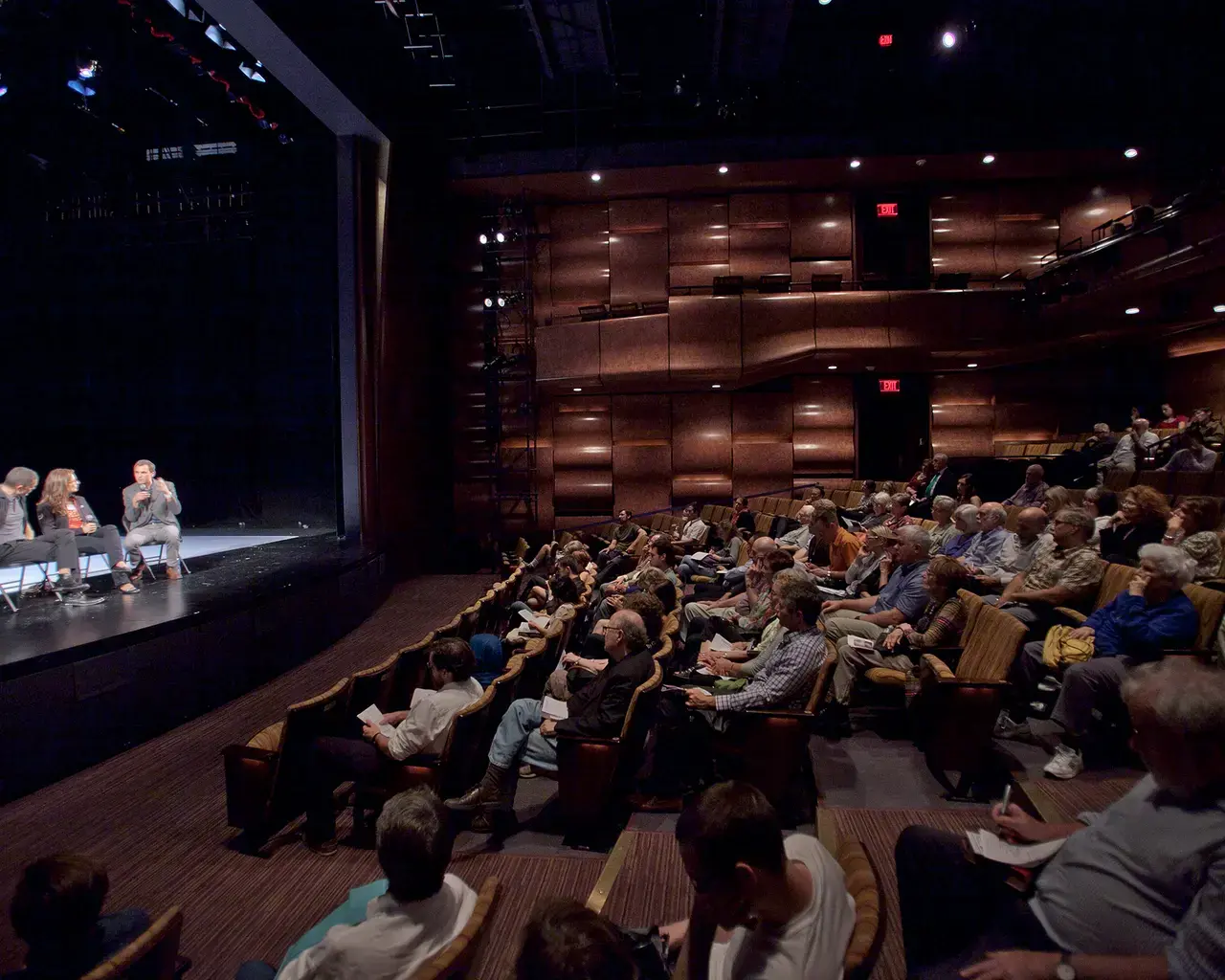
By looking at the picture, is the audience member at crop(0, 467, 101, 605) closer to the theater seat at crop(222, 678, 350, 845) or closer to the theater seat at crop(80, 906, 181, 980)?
the theater seat at crop(222, 678, 350, 845)

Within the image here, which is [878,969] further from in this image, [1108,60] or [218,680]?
[1108,60]

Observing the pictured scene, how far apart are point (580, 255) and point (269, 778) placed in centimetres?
1030

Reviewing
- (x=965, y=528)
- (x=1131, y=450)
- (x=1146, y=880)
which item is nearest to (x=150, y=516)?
(x=965, y=528)

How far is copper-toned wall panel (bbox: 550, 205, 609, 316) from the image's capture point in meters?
11.6

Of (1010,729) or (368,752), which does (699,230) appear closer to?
(1010,729)

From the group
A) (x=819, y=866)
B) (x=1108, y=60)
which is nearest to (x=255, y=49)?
(x=819, y=866)

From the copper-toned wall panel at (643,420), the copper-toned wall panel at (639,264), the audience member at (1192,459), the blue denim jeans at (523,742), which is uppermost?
the copper-toned wall panel at (639,264)

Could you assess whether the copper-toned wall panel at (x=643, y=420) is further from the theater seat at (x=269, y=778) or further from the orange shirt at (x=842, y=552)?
the theater seat at (x=269, y=778)

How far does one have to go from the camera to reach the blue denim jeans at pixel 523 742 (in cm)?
279

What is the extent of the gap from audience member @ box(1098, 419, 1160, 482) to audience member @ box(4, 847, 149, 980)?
350 inches

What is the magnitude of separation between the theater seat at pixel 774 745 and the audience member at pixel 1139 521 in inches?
104

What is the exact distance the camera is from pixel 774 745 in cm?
261

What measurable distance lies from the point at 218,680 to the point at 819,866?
415 centimetres

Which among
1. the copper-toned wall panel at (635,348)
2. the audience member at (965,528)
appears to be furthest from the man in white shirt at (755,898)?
the copper-toned wall panel at (635,348)
